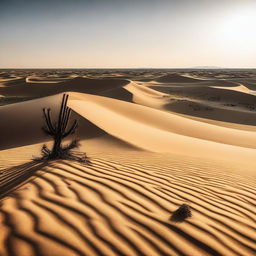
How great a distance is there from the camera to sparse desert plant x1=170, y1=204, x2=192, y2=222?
285 centimetres

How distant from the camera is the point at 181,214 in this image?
2.91 metres

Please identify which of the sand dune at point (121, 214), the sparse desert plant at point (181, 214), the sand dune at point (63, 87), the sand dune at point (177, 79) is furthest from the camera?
the sand dune at point (177, 79)

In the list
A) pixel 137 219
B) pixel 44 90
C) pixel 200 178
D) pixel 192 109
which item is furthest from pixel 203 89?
pixel 137 219

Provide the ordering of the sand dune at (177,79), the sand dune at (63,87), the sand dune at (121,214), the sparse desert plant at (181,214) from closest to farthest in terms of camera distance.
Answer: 1. the sand dune at (121,214)
2. the sparse desert plant at (181,214)
3. the sand dune at (63,87)
4. the sand dune at (177,79)

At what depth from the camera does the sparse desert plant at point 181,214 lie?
2846mm

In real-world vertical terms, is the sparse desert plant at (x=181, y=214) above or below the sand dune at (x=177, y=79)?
above

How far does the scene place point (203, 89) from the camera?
97.9 ft

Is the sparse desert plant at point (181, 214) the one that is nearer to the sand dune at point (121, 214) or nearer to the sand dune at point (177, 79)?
the sand dune at point (121, 214)

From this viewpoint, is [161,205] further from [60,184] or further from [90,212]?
[60,184]

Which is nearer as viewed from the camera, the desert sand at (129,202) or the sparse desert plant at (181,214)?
the desert sand at (129,202)

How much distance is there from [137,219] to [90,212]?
513 mm

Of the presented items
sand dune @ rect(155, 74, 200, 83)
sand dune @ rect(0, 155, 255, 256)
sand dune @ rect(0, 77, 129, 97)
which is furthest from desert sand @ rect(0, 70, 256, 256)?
sand dune @ rect(155, 74, 200, 83)

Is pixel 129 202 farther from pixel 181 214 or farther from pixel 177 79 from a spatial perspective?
pixel 177 79

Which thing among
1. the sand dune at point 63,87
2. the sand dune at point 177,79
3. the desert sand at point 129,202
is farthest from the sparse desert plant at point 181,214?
the sand dune at point 177,79
